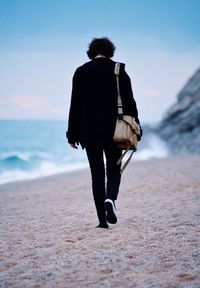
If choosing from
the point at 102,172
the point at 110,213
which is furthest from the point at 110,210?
the point at 102,172

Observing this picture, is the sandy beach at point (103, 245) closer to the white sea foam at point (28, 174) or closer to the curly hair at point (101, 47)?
the curly hair at point (101, 47)

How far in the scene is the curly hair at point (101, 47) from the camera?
4.41 meters

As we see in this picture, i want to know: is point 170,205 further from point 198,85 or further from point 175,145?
point 198,85

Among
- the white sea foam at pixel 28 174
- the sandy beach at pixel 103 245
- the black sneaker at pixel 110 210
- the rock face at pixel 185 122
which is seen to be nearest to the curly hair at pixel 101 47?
the black sneaker at pixel 110 210

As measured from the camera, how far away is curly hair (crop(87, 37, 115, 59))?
4.41 m

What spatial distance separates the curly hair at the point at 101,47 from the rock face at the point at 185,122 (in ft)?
56.4

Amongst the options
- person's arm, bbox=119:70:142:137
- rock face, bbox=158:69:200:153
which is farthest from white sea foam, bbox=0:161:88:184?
person's arm, bbox=119:70:142:137

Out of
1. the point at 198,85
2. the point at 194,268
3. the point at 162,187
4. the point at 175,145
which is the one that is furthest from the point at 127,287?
the point at 198,85

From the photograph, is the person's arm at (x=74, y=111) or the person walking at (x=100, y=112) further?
the person's arm at (x=74, y=111)

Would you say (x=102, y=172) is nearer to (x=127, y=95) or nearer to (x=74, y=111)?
(x=74, y=111)

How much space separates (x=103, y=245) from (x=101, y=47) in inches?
81.4

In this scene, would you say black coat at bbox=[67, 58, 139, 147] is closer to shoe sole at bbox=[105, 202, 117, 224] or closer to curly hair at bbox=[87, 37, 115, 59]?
curly hair at bbox=[87, 37, 115, 59]

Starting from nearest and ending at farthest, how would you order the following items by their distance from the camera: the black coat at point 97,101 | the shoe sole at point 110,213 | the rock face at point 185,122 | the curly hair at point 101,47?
1. the black coat at point 97,101
2. the shoe sole at point 110,213
3. the curly hair at point 101,47
4. the rock face at point 185,122

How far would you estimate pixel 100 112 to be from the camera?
419 centimetres
